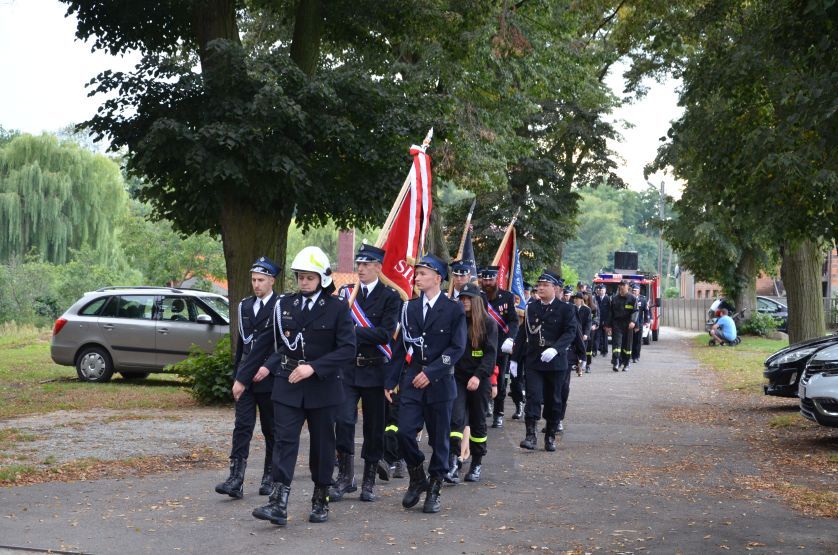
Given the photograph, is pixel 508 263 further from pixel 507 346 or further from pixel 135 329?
pixel 135 329

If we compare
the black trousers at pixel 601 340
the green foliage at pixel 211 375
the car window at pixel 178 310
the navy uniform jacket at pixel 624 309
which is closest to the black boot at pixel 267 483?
the green foliage at pixel 211 375

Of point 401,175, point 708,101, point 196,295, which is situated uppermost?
point 708,101

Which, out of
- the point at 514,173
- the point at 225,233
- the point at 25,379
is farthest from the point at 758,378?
the point at 514,173

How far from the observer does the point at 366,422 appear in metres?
9.99

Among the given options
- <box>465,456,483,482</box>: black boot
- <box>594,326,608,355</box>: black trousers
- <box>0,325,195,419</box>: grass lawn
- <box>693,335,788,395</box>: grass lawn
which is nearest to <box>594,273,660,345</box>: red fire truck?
<box>693,335,788,395</box>: grass lawn

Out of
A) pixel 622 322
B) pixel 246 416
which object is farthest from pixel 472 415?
pixel 622 322

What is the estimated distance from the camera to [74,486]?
10008 mm

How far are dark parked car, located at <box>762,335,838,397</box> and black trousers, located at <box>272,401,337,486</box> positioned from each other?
30.2 ft

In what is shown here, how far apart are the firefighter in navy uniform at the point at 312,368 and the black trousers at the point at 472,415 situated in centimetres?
192

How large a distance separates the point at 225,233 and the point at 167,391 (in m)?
3.57

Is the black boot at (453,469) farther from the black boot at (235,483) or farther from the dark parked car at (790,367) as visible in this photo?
the dark parked car at (790,367)

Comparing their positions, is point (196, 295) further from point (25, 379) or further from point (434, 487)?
point (434, 487)

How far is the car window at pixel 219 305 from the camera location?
20656 millimetres

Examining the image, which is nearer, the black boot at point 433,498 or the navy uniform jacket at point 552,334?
the black boot at point 433,498
